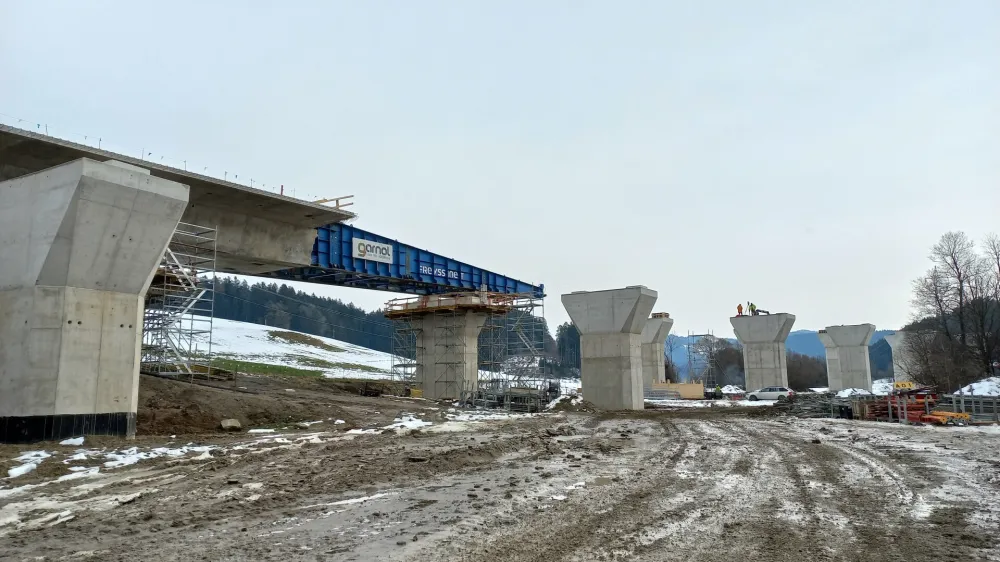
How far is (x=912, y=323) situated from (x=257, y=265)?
63.4m

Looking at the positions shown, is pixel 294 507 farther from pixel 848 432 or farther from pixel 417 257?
pixel 417 257

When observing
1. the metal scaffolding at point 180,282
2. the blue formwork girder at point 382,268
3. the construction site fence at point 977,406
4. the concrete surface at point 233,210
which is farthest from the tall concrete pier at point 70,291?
the construction site fence at point 977,406

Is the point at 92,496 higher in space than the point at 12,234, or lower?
lower

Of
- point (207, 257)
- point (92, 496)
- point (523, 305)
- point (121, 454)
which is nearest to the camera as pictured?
point (92, 496)

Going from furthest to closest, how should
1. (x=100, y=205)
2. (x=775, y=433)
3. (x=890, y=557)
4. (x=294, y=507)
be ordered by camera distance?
(x=775, y=433) → (x=100, y=205) → (x=294, y=507) → (x=890, y=557)

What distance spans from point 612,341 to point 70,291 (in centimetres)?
2265

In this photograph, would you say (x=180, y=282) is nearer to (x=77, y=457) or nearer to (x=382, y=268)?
(x=382, y=268)

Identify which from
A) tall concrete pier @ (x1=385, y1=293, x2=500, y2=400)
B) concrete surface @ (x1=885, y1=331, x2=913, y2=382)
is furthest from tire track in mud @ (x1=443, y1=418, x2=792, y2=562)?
concrete surface @ (x1=885, y1=331, x2=913, y2=382)

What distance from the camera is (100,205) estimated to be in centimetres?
1370

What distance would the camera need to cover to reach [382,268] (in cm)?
3080

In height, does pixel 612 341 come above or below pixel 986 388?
above

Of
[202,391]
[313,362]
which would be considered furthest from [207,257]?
[313,362]

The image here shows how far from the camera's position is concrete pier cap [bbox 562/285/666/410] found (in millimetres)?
30656

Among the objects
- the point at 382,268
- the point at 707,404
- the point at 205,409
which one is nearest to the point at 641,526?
the point at 205,409
